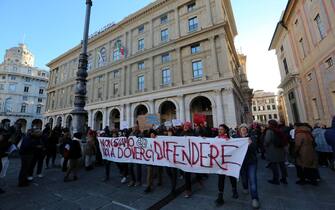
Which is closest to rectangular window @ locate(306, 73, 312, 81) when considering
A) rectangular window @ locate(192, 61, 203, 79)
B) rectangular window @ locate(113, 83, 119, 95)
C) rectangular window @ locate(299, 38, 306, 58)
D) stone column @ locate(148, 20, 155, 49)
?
rectangular window @ locate(299, 38, 306, 58)

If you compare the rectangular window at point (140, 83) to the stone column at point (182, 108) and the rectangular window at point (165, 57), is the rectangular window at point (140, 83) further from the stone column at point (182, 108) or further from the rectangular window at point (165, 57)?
the stone column at point (182, 108)

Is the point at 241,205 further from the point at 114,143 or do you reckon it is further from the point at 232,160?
the point at 114,143

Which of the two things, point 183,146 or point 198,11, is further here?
point 198,11

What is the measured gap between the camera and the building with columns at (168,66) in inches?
781

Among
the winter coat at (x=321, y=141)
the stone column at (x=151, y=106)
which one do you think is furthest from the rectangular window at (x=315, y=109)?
the stone column at (x=151, y=106)

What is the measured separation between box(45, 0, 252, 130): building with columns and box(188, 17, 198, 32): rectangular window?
43 mm

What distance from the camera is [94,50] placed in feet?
111

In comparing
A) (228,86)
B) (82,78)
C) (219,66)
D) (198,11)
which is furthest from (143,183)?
(198,11)

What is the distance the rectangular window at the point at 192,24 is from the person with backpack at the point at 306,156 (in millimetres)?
20923

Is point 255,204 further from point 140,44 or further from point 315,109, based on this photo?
point 140,44

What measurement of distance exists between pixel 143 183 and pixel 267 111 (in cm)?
8154

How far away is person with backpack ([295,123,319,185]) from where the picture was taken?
4.84 m

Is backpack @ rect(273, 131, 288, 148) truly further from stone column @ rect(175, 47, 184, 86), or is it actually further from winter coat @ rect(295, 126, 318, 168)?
stone column @ rect(175, 47, 184, 86)

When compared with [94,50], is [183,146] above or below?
below
